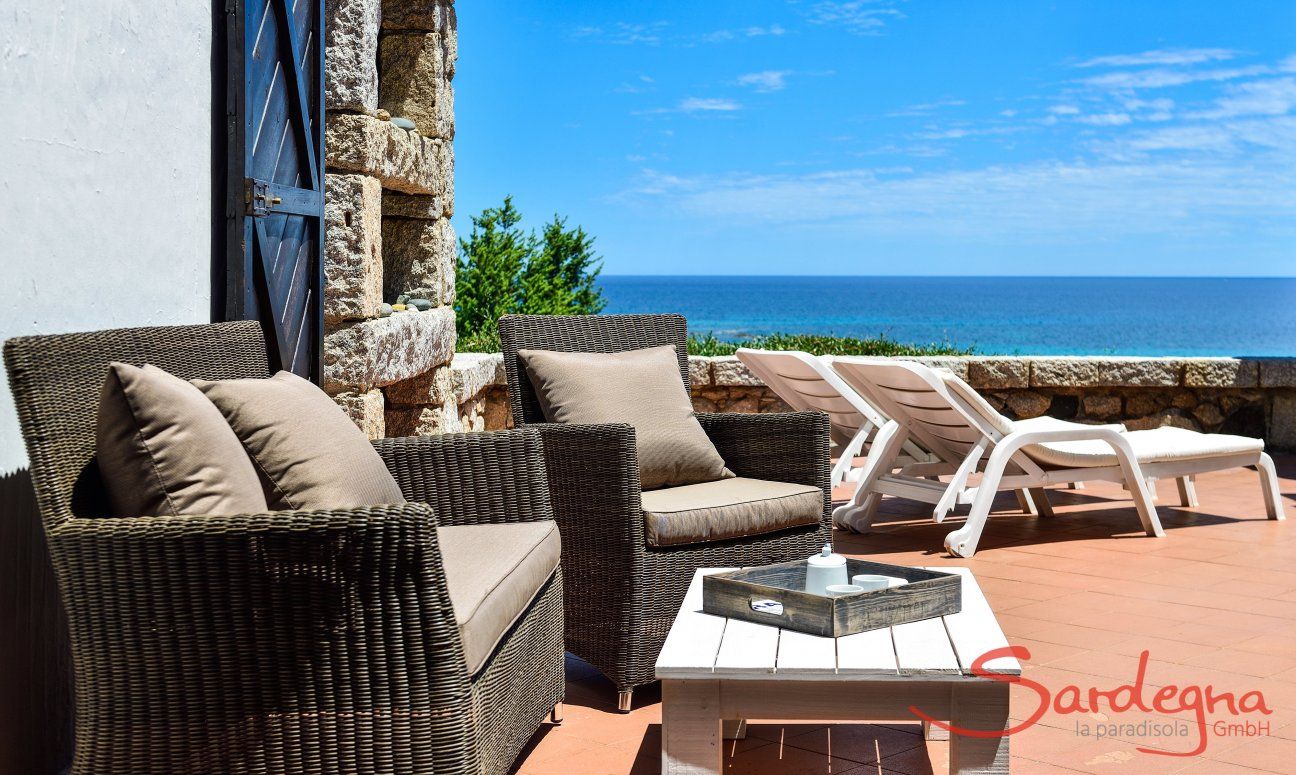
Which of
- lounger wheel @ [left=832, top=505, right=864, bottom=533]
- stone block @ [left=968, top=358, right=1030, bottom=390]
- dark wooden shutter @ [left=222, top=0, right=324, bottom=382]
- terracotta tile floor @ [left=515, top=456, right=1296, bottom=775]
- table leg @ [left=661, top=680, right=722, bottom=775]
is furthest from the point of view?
stone block @ [left=968, top=358, right=1030, bottom=390]

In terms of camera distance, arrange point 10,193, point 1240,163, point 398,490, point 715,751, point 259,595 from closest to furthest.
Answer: point 259,595 → point 715,751 → point 10,193 → point 398,490 → point 1240,163

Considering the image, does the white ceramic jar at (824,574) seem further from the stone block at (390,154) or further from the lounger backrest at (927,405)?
the stone block at (390,154)

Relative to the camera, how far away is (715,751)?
205 centimetres

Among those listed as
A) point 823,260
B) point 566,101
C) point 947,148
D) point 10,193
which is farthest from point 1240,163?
point 10,193

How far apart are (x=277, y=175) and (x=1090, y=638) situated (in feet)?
9.31

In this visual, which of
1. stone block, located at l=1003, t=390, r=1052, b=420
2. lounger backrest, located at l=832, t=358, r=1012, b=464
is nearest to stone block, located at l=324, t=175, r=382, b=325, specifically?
lounger backrest, located at l=832, t=358, r=1012, b=464

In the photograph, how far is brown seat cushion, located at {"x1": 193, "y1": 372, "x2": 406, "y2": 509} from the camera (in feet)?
7.32

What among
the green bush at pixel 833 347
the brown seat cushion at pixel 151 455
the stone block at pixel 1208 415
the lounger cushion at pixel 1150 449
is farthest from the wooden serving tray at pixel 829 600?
the green bush at pixel 833 347

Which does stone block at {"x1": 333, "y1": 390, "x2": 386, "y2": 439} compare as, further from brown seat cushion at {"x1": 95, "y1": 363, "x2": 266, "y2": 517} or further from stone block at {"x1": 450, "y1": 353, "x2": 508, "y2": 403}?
brown seat cushion at {"x1": 95, "y1": 363, "x2": 266, "y2": 517}

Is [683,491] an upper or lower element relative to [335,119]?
lower

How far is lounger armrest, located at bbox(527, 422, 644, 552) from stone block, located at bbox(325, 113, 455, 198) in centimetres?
203

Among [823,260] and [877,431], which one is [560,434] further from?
[823,260]

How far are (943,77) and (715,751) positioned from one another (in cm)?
5929

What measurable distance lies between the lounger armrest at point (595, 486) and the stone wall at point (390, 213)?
63.9 inches
